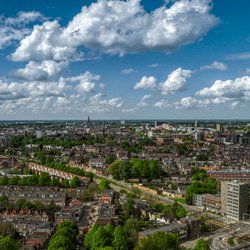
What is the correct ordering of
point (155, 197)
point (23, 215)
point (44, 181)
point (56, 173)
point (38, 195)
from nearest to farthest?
point (23, 215) → point (38, 195) → point (155, 197) → point (44, 181) → point (56, 173)

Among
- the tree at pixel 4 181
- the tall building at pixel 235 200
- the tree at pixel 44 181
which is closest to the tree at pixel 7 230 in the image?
the tree at pixel 44 181

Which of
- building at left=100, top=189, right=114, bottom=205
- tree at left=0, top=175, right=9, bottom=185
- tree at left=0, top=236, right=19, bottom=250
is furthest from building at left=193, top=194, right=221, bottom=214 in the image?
tree at left=0, top=175, right=9, bottom=185


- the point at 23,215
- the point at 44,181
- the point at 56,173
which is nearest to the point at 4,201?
the point at 23,215

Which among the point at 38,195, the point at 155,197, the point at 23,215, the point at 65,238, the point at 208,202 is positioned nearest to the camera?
the point at 65,238

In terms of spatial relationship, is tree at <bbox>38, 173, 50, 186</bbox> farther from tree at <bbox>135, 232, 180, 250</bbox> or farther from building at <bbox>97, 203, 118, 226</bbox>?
tree at <bbox>135, 232, 180, 250</bbox>

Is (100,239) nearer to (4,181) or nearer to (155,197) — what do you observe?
(155,197)

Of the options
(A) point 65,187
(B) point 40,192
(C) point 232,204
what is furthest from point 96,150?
(C) point 232,204

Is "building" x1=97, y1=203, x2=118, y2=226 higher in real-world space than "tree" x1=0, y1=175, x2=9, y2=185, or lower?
lower
